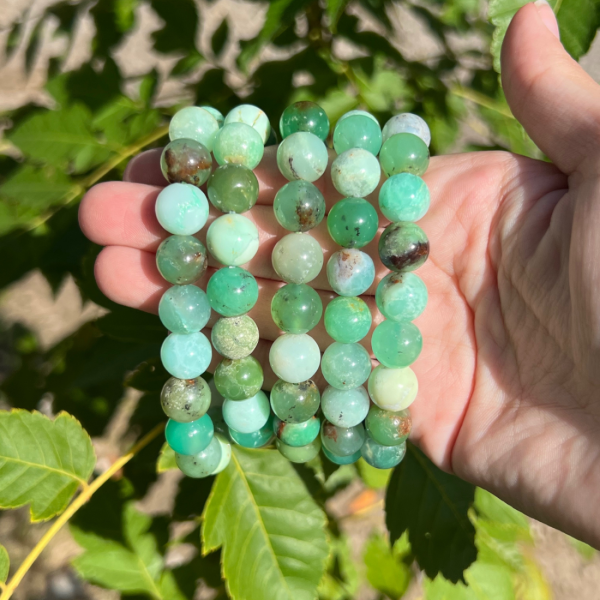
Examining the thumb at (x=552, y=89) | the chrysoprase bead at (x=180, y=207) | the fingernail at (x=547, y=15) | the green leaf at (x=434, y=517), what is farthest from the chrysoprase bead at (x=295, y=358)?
the fingernail at (x=547, y=15)

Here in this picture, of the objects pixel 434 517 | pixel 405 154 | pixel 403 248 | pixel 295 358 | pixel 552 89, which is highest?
pixel 552 89

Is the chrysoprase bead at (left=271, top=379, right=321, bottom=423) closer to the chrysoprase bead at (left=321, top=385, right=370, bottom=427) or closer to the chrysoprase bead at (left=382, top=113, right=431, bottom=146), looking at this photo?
the chrysoprase bead at (left=321, top=385, right=370, bottom=427)

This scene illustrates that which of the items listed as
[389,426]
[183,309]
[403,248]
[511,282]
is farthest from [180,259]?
[511,282]

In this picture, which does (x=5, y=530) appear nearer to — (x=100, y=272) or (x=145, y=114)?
(x=100, y=272)

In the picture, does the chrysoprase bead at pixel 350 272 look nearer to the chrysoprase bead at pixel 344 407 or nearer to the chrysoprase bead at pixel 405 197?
the chrysoprase bead at pixel 405 197

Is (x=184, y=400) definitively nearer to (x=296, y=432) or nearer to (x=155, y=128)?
(x=296, y=432)

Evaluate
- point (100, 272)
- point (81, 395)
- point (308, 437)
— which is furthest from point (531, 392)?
point (81, 395)
